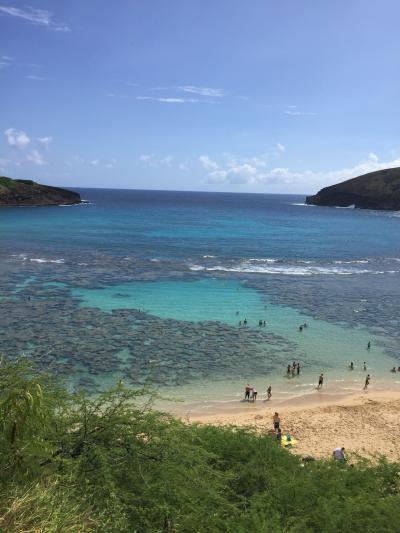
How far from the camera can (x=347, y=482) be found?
1539 centimetres

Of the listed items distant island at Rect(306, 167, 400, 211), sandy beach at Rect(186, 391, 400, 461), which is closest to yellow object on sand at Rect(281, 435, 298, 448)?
sandy beach at Rect(186, 391, 400, 461)

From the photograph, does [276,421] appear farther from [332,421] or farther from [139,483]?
[139,483]

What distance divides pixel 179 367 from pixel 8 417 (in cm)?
2221

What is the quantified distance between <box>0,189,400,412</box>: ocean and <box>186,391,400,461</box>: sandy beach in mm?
1281

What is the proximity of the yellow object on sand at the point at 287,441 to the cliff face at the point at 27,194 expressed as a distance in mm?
134220

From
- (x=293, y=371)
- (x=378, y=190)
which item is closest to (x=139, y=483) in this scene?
(x=293, y=371)

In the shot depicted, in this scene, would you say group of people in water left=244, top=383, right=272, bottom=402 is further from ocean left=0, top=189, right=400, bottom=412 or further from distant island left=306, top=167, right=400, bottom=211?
distant island left=306, top=167, right=400, bottom=211

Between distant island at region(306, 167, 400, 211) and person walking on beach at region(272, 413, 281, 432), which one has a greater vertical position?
distant island at region(306, 167, 400, 211)

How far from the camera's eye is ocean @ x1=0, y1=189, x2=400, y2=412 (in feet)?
97.9

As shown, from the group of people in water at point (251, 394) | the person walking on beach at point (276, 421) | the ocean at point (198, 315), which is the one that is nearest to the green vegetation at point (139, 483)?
the person walking on beach at point (276, 421)

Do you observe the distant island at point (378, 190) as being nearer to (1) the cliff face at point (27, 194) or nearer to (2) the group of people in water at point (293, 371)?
(1) the cliff face at point (27, 194)

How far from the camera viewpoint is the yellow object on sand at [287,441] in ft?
72.9

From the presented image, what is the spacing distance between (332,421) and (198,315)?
1822cm

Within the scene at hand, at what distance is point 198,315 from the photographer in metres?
41.8
